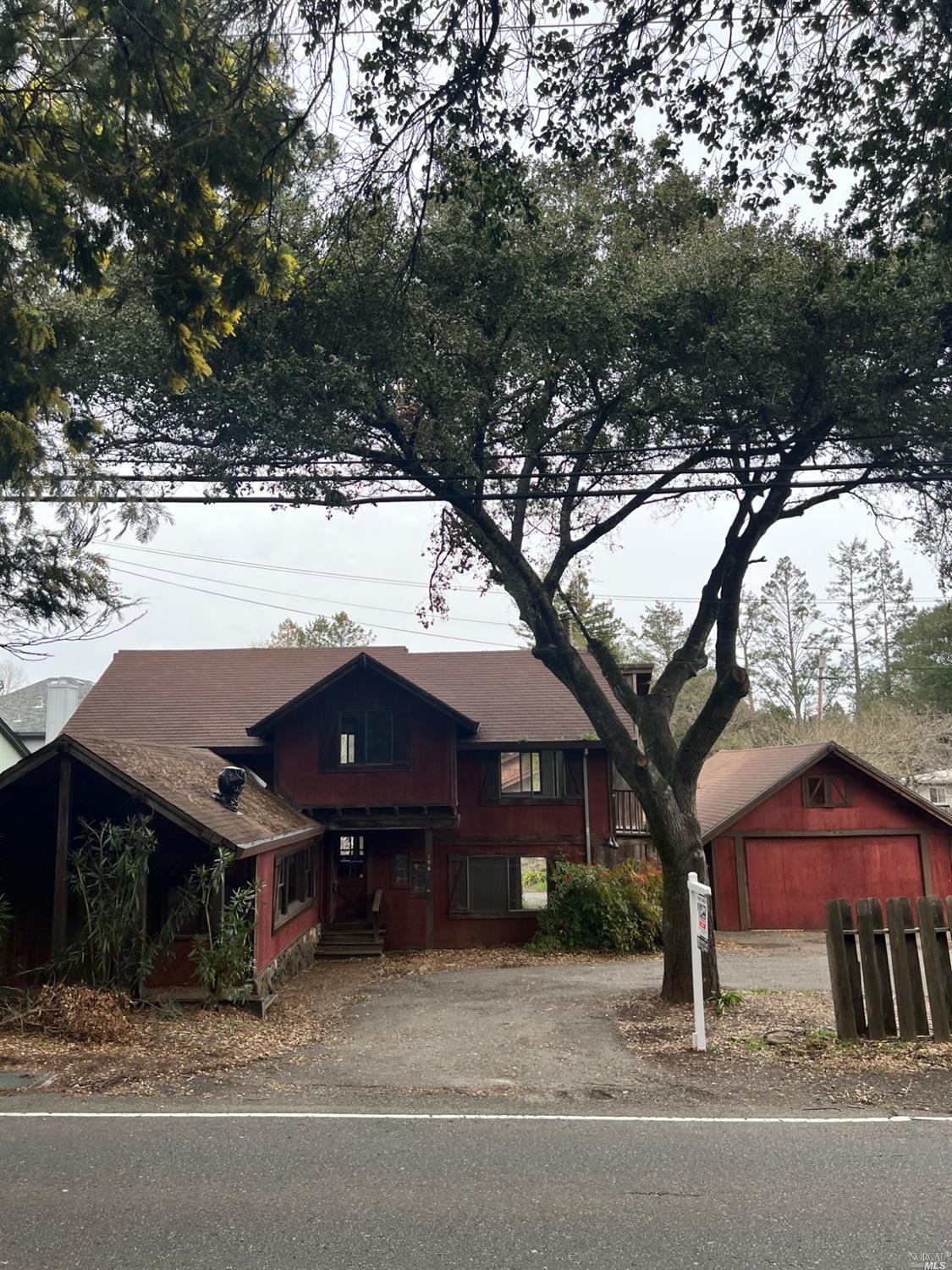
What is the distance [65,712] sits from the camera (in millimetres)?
38219

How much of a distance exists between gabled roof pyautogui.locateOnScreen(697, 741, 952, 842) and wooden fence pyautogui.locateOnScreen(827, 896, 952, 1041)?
13242 millimetres

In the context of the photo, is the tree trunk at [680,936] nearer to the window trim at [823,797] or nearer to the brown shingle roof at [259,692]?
the brown shingle roof at [259,692]

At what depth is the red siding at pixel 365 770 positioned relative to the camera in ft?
72.0

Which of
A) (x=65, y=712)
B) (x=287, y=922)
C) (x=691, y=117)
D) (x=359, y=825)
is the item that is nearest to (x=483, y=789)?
(x=359, y=825)

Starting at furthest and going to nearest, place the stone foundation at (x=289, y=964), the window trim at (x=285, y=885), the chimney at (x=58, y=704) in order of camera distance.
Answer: the chimney at (x=58, y=704), the window trim at (x=285, y=885), the stone foundation at (x=289, y=964)

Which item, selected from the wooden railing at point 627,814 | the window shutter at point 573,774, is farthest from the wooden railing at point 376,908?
the wooden railing at point 627,814

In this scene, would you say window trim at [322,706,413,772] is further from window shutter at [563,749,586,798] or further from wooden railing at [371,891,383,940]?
window shutter at [563,749,586,798]

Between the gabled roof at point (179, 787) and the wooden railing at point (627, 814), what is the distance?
941 cm

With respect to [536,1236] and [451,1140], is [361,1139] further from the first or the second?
[536,1236]

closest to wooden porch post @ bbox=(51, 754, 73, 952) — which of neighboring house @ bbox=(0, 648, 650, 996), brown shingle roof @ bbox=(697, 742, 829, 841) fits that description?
neighboring house @ bbox=(0, 648, 650, 996)

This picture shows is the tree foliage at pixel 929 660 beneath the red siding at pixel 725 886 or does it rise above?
above

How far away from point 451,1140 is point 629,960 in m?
13.2

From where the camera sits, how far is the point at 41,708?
43.6 meters

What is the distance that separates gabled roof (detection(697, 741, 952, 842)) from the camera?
24.7 m
